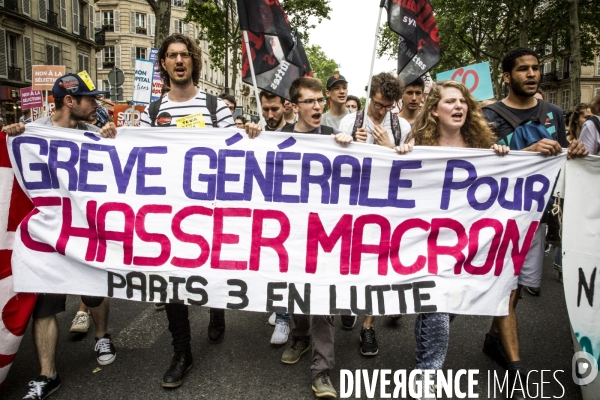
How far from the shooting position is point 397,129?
3.93 meters

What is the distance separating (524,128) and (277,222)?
5.94ft

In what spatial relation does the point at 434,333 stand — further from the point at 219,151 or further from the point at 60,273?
the point at 60,273

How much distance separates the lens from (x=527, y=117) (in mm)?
3400

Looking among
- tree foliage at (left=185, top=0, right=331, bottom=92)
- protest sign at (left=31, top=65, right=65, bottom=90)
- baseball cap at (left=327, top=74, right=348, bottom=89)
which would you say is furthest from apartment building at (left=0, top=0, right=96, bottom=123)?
baseball cap at (left=327, top=74, right=348, bottom=89)

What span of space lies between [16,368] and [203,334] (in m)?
1.32

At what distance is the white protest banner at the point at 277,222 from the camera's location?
9.76ft

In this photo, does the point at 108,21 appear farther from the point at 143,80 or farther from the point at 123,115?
the point at 143,80

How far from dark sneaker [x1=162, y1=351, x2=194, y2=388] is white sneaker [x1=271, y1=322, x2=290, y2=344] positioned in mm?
699

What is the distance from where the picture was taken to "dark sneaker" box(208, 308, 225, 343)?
3.74m

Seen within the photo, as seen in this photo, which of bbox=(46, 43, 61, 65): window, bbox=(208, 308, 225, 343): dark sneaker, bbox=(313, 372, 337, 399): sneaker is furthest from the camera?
bbox=(46, 43, 61, 65): window

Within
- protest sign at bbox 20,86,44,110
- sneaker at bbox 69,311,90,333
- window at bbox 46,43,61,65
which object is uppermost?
window at bbox 46,43,61,65

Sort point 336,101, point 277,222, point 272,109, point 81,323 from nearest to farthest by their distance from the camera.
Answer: point 277,222 → point 81,323 → point 272,109 → point 336,101

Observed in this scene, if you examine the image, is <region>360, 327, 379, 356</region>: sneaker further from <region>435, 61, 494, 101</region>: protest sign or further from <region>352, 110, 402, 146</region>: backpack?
<region>435, 61, 494, 101</region>: protest sign

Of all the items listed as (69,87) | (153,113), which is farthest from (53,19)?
(153,113)
